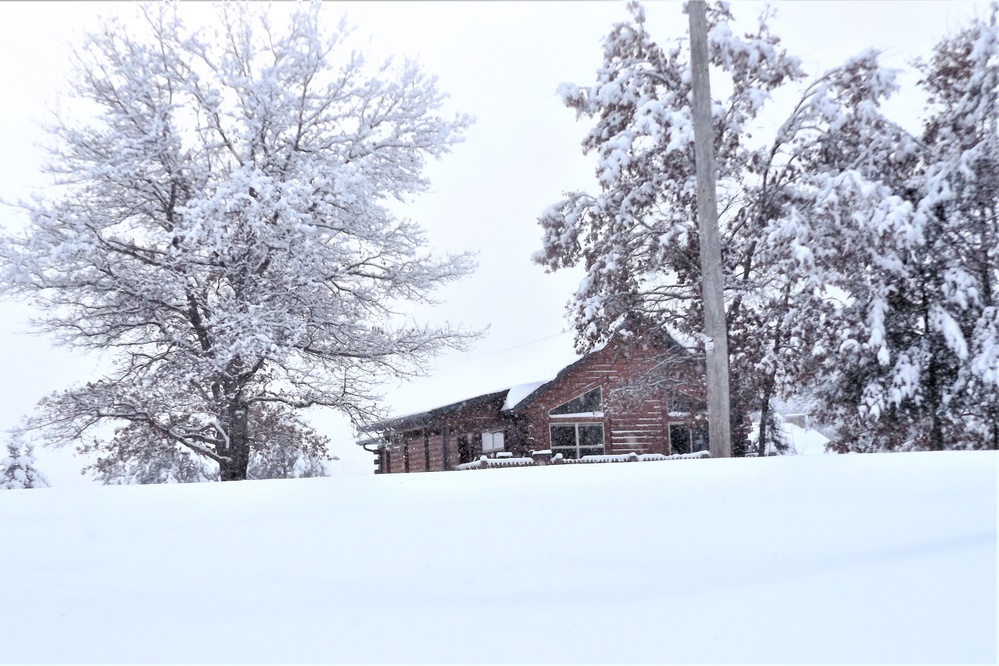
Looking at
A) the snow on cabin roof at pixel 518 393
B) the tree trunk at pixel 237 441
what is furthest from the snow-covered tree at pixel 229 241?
the snow on cabin roof at pixel 518 393

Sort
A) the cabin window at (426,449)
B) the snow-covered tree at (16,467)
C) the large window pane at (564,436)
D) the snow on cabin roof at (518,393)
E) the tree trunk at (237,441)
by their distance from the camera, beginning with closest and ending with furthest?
1. the tree trunk at (237,441)
2. the snow-covered tree at (16,467)
3. the snow on cabin roof at (518,393)
4. the large window pane at (564,436)
5. the cabin window at (426,449)

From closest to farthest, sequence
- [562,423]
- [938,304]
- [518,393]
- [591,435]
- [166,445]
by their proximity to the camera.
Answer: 1. [938,304]
2. [166,445]
3. [562,423]
4. [518,393]
5. [591,435]

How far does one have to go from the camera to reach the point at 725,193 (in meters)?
15.6

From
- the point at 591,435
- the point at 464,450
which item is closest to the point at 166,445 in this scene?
the point at 464,450

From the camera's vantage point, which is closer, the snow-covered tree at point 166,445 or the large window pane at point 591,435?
the snow-covered tree at point 166,445

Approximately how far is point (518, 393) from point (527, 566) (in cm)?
1984

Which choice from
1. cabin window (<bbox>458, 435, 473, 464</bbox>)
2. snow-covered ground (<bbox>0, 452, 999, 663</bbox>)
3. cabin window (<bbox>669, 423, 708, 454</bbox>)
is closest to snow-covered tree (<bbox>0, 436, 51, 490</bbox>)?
cabin window (<bbox>458, 435, 473, 464</bbox>)

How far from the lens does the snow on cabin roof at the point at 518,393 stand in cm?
2234

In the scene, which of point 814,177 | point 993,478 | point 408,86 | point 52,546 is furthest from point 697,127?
point 52,546

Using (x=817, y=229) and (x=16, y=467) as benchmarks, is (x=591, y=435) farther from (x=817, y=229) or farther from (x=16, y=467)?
(x=16, y=467)

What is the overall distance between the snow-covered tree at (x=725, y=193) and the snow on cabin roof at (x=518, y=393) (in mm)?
6914

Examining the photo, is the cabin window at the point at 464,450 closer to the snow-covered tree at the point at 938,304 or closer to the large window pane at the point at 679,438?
the large window pane at the point at 679,438

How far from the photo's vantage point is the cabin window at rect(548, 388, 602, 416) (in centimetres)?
2284

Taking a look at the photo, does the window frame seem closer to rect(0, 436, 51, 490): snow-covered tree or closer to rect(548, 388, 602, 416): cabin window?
rect(548, 388, 602, 416): cabin window
